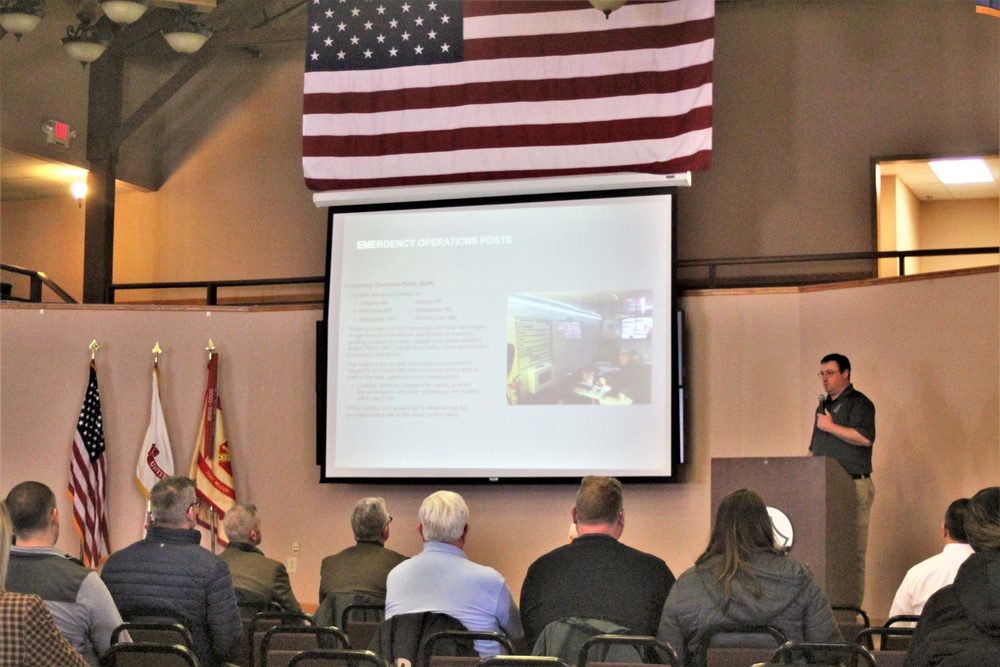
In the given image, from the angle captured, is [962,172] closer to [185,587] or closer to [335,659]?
[185,587]

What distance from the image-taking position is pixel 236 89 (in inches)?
401

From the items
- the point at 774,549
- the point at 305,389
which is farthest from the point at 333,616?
the point at 305,389

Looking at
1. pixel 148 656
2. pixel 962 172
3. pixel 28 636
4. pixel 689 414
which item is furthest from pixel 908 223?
pixel 28 636

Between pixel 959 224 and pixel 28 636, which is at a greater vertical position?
pixel 959 224

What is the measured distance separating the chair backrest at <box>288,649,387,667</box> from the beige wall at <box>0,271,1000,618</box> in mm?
4506

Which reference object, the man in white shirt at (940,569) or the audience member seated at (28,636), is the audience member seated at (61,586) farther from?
the man in white shirt at (940,569)

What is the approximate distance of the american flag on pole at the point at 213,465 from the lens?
26.8 feet

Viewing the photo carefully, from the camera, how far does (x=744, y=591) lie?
330cm

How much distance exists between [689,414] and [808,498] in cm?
242

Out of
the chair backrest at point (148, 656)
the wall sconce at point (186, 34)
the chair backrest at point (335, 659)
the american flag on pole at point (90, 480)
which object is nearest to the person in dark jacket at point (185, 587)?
the chair backrest at point (148, 656)

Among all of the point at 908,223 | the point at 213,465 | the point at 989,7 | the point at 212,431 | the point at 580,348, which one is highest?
the point at 989,7

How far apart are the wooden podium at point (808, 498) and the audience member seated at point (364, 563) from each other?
64.1 inches

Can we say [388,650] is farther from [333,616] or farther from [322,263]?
[322,263]

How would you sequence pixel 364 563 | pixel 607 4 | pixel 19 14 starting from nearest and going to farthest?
pixel 364 563, pixel 607 4, pixel 19 14
